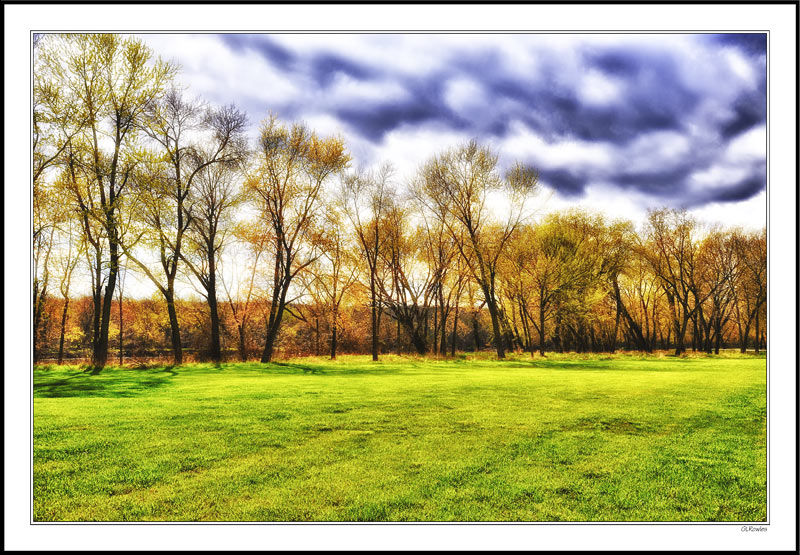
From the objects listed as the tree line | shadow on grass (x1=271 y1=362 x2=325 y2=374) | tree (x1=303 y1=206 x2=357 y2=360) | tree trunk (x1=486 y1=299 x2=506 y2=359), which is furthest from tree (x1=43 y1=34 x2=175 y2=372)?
tree trunk (x1=486 y1=299 x2=506 y2=359)

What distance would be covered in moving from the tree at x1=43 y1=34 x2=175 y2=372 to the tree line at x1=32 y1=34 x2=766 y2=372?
2.1 inches

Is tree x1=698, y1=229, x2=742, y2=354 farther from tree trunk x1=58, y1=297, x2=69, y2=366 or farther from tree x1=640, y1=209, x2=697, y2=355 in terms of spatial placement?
tree trunk x1=58, y1=297, x2=69, y2=366

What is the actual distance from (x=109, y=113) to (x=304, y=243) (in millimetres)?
11283

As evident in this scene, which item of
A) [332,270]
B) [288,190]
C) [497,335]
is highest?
[288,190]

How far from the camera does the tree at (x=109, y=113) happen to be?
417 inches

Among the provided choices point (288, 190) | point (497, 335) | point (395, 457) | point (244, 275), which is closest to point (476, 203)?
point (497, 335)

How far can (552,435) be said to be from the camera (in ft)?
21.2

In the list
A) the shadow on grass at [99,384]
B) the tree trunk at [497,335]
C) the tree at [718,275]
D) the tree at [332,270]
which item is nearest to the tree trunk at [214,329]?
the shadow on grass at [99,384]

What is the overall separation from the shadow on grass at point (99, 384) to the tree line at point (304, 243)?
4.19ft

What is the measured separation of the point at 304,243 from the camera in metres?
22.5

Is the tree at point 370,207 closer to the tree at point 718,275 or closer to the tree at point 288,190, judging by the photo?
the tree at point 288,190

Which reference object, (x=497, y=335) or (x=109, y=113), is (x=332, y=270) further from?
(x=109, y=113)
